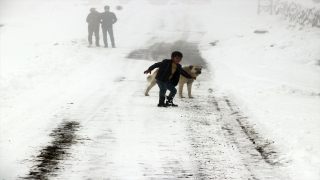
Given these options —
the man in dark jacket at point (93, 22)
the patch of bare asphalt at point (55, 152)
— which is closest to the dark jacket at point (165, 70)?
the patch of bare asphalt at point (55, 152)

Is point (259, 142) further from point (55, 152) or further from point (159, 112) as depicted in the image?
point (55, 152)

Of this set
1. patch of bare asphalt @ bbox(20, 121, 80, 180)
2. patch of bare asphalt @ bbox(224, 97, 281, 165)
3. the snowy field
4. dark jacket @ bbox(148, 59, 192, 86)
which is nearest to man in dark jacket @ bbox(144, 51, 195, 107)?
dark jacket @ bbox(148, 59, 192, 86)

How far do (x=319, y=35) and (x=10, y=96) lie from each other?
16.1 m

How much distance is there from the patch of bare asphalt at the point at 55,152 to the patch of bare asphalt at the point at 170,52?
8931 mm

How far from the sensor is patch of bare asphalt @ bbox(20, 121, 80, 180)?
5422 millimetres

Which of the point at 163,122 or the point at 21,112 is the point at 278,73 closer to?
the point at 163,122

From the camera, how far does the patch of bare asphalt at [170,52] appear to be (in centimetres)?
1683

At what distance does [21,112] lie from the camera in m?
→ 8.63

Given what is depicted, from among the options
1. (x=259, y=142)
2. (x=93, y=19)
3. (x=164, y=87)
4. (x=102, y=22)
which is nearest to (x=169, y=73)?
(x=164, y=87)

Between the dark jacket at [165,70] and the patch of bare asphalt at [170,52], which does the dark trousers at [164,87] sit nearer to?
the dark jacket at [165,70]

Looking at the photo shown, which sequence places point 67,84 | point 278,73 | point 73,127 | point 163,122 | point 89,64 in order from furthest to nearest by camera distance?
point 89,64 < point 278,73 < point 67,84 < point 163,122 < point 73,127

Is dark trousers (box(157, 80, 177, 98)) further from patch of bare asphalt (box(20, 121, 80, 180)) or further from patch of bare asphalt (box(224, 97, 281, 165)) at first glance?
patch of bare asphalt (box(20, 121, 80, 180))

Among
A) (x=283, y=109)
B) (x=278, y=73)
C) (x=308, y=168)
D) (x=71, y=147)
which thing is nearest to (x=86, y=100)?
(x=71, y=147)

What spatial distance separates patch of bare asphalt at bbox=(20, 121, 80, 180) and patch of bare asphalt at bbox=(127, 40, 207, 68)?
29.3 ft
